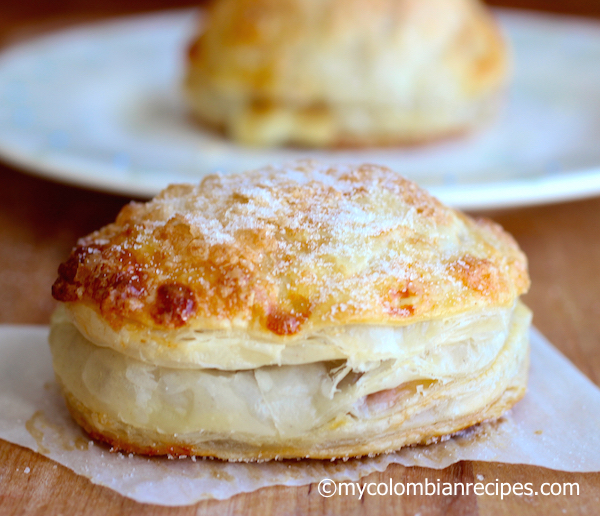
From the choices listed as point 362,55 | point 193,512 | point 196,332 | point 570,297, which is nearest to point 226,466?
point 193,512

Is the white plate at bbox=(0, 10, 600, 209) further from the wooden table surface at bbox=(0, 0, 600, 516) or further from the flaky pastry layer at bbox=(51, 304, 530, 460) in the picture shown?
the flaky pastry layer at bbox=(51, 304, 530, 460)

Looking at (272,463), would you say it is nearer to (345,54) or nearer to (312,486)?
(312,486)

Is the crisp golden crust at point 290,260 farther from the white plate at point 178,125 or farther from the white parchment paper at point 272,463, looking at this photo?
the white plate at point 178,125

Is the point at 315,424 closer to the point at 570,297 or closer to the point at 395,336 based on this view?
the point at 395,336

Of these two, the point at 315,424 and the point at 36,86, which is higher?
the point at 315,424

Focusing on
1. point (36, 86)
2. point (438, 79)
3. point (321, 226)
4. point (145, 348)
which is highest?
point (321, 226)

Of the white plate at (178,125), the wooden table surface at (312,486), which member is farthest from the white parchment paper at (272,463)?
the white plate at (178,125)
